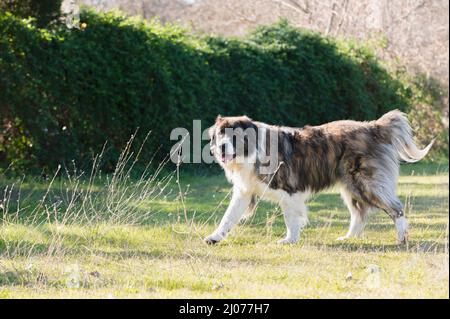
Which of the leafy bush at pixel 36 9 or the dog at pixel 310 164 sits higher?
the leafy bush at pixel 36 9

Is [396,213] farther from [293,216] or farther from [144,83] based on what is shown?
A: [144,83]

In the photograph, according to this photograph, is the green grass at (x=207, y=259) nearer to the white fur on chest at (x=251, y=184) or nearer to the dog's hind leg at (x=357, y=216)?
the dog's hind leg at (x=357, y=216)

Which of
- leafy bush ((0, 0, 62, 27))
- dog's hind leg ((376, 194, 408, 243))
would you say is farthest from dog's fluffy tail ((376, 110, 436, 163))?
leafy bush ((0, 0, 62, 27))

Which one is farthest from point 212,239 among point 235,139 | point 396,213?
point 396,213

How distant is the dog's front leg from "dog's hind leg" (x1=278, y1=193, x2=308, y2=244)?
43 centimetres

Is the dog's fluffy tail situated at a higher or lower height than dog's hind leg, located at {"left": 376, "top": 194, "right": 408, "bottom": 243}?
higher

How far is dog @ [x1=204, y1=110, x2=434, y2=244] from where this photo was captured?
817cm

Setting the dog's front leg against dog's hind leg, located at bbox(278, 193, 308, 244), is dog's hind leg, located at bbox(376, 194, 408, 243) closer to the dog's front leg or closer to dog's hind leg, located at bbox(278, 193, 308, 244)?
dog's hind leg, located at bbox(278, 193, 308, 244)

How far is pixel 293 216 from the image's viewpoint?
816 centimetres

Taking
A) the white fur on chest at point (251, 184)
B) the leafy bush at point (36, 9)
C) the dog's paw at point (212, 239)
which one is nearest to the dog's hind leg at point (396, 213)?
the white fur on chest at point (251, 184)

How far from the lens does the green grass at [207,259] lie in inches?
221

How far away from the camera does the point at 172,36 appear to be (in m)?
15.3

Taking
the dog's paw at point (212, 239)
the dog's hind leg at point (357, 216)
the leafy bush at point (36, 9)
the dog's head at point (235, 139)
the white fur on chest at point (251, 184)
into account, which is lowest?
the dog's paw at point (212, 239)
